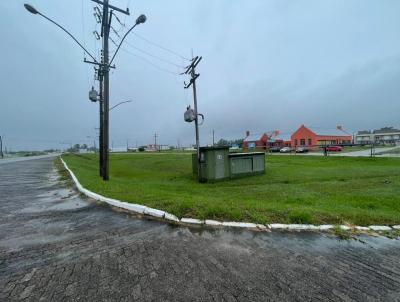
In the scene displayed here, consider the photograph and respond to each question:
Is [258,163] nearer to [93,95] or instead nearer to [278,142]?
[93,95]

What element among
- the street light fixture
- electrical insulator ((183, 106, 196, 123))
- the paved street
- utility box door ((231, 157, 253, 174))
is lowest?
the paved street

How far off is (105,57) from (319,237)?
39.0 feet

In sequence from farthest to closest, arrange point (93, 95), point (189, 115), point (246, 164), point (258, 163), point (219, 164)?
point (93, 95) → point (258, 163) → point (246, 164) → point (219, 164) → point (189, 115)

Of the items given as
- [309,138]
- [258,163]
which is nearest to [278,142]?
[309,138]

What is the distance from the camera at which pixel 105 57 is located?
11.1 m

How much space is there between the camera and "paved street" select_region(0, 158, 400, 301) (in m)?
2.56

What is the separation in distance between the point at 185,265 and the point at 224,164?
11.2m

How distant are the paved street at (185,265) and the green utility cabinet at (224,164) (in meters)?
8.97

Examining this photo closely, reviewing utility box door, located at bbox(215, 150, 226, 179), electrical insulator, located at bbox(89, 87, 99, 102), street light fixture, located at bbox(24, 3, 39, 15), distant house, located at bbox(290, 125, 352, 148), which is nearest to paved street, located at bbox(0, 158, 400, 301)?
street light fixture, located at bbox(24, 3, 39, 15)

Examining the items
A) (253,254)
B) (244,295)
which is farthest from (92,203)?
(244,295)

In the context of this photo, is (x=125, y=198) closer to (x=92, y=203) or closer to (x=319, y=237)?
(x=92, y=203)

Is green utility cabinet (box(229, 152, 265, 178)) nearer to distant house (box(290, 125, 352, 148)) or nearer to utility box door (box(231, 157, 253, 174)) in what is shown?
utility box door (box(231, 157, 253, 174))

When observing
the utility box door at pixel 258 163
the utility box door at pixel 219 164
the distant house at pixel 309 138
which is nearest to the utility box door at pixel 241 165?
the utility box door at pixel 258 163

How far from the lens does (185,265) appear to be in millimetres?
3119
